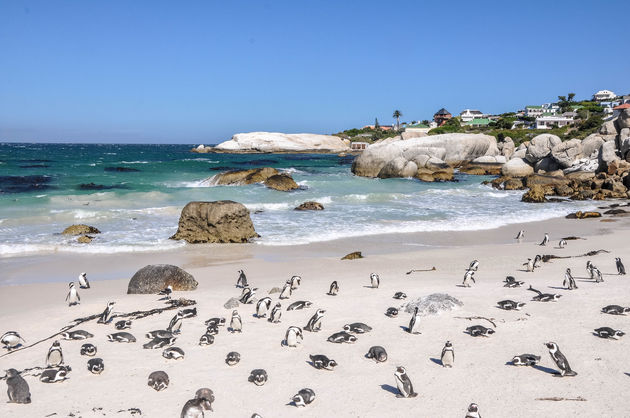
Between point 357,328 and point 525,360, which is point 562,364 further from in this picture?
point 357,328

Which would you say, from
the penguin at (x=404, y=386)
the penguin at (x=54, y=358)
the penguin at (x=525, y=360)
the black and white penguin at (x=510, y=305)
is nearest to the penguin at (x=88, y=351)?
the penguin at (x=54, y=358)

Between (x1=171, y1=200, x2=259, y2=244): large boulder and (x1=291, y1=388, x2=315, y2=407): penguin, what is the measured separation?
1287 centimetres

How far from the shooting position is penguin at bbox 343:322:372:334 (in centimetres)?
844

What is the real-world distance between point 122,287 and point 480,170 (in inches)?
1922

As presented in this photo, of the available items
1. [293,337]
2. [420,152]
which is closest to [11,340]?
[293,337]

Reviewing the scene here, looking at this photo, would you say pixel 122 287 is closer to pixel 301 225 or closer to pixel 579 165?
pixel 301 225

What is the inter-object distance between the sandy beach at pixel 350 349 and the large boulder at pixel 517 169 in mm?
34783

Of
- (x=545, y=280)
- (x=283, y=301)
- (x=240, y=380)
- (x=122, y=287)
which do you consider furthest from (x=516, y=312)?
(x=122, y=287)

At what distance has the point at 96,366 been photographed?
274 inches

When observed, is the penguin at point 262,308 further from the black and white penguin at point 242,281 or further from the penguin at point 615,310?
the penguin at point 615,310

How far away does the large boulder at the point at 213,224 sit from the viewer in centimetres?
1862

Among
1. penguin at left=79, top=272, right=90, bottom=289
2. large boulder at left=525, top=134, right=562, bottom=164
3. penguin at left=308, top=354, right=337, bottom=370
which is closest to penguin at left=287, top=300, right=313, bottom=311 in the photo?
penguin at left=308, top=354, right=337, bottom=370

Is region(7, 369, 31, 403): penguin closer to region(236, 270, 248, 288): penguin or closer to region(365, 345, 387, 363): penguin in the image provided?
region(365, 345, 387, 363): penguin

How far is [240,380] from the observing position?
22.1 feet
